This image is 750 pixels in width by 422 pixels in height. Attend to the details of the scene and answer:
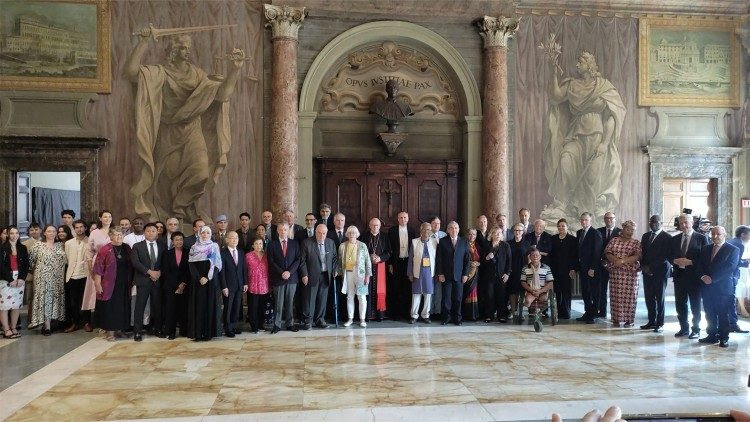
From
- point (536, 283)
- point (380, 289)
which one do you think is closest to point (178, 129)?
point (380, 289)

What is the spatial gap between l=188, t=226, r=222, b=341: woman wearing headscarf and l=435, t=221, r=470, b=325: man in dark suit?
10.6 feet

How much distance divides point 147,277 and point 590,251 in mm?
6418

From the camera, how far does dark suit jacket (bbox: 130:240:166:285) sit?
7.53 meters

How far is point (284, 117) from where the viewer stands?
34.2 ft

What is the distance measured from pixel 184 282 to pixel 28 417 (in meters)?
3.00

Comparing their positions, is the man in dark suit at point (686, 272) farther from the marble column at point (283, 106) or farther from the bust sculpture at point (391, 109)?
the marble column at point (283, 106)

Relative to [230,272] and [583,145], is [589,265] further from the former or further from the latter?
[230,272]

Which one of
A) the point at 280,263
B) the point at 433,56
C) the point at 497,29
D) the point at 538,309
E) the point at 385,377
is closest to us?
the point at 385,377

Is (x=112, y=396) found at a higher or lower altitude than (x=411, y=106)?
lower

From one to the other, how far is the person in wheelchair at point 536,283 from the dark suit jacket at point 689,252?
5.39 feet

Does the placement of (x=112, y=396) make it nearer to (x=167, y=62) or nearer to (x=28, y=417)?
(x=28, y=417)

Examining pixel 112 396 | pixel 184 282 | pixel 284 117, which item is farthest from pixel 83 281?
pixel 284 117

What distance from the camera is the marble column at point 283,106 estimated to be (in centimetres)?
1036

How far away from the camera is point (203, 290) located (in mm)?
7438
